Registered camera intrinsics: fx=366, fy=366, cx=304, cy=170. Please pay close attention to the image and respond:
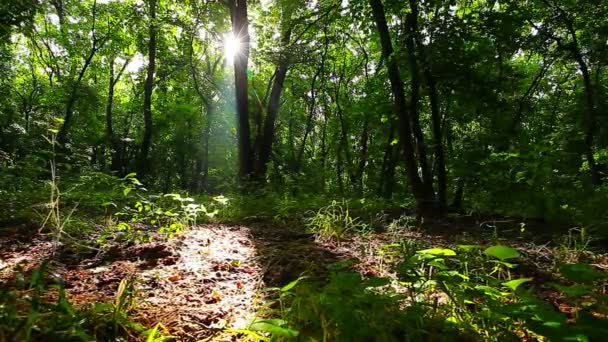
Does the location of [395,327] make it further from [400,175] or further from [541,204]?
[400,175]

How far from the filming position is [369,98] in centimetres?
1208

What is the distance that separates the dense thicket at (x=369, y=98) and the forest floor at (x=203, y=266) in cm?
102

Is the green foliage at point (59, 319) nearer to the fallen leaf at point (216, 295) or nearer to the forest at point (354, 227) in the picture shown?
the forest at point (354, 227)

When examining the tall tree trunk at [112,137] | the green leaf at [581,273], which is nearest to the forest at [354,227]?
the green leaf at [581,273]

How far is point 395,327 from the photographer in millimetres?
1344

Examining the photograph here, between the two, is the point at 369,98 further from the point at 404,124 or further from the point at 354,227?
the point at 354,227

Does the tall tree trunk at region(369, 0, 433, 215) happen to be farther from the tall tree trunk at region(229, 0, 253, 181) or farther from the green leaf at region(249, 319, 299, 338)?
the green leaf at region(249, 319, 299, 338)

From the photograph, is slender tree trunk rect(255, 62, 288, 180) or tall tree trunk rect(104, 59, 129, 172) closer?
slender tree trunk rect(255, 62, 288, 180)

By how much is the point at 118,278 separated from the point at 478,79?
15.7ft

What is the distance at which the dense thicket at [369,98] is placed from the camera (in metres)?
5.11

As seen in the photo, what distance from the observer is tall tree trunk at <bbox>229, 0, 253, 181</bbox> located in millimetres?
8727

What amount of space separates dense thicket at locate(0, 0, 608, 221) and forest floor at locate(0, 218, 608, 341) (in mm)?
1016

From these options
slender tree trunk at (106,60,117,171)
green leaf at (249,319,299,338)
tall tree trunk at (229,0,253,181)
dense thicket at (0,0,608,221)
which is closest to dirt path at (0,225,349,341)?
green leaf at (249,319,299,338)

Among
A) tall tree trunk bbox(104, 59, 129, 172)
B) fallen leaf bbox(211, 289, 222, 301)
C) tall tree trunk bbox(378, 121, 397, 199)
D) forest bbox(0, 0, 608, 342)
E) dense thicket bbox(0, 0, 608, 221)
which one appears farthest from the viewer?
tall tree trunk bbox(104, 59, 129, 172)
